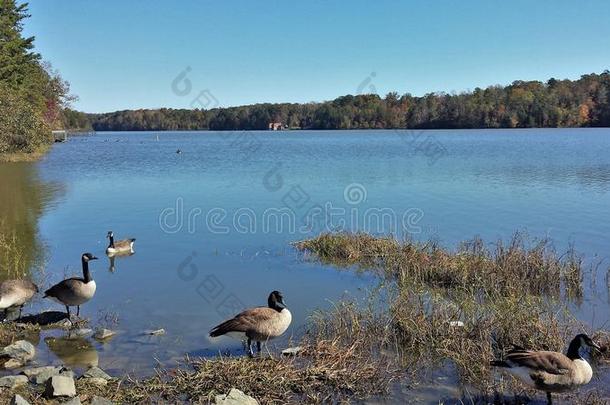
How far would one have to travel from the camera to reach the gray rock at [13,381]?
7.16 m

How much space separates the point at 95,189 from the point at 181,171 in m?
11.0

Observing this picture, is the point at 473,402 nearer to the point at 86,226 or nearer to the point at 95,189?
the point at 86,226

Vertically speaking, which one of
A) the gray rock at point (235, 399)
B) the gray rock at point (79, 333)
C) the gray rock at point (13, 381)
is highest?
the gray rock at point (235, 399)

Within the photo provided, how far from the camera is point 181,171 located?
4378 centimetres

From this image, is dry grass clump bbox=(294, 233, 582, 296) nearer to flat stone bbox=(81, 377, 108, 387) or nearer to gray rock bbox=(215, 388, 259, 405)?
gray rock bbox=(215, 388, 259, 405)

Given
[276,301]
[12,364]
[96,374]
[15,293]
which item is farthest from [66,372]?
[15,293]

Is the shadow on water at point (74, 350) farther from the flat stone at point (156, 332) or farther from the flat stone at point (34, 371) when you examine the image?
the flat stone at point (156, 332)

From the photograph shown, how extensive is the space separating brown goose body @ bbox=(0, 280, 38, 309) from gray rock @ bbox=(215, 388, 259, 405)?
5.37m

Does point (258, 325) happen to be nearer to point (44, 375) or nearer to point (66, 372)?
point (66, 372)

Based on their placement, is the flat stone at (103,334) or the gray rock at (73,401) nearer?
the gray rock at (73,401)

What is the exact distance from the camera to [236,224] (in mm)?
20812

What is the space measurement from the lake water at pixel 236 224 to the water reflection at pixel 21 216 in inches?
4.5

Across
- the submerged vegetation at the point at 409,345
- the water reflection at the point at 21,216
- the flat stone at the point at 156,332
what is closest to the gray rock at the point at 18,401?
the submerged vegetation at the point at 409,345

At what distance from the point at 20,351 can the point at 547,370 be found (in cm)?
737
